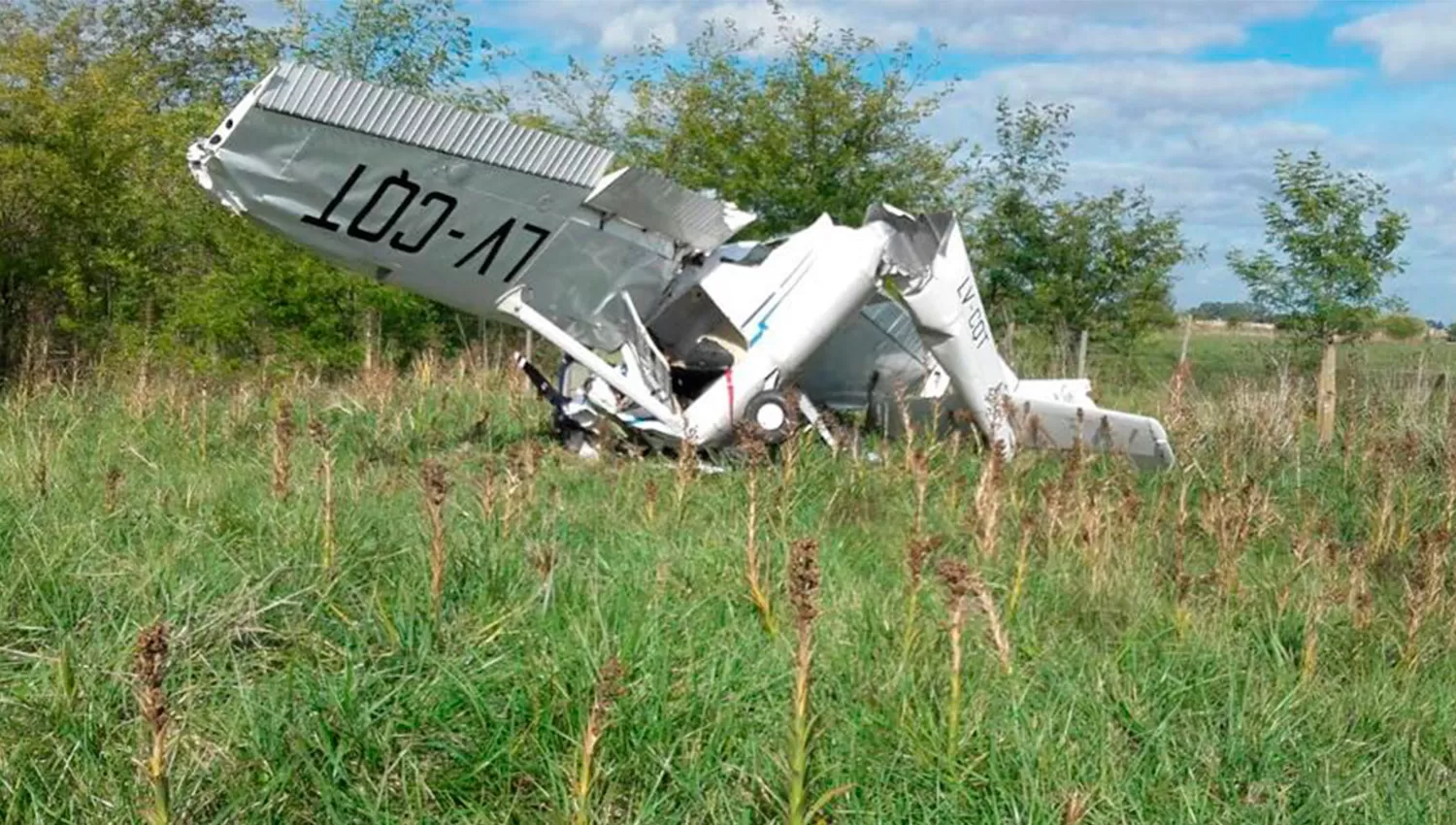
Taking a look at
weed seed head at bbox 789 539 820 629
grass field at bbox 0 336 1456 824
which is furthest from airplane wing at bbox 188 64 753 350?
weed seed head at bbox 789 539 820 629

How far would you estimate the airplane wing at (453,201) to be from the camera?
8.25 metres

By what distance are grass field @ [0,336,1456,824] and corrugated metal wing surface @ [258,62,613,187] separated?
2.42 metres

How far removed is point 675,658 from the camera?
4254 millimetres

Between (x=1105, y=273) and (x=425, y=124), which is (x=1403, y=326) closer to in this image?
(x=1105, y=273)

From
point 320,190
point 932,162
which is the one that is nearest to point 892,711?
point 320,190

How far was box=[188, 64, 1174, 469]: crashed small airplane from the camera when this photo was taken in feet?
27.5

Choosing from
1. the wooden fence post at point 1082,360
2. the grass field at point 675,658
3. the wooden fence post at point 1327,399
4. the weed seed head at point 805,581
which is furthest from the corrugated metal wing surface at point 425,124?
the wooden fence post at point 1082,360

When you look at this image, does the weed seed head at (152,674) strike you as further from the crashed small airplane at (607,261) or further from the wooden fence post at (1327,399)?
the wooden fence post at (1327,399)

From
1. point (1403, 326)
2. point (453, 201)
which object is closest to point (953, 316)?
point (453, 201)

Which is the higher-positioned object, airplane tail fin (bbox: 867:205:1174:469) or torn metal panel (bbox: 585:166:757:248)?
torn metal panel (bbox: 585:166:757:248)

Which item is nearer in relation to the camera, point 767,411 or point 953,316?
point 767,411

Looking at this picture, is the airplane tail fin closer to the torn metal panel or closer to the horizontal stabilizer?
the horizontal stabilizer

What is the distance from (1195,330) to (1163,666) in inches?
1040

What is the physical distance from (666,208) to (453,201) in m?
1.56
